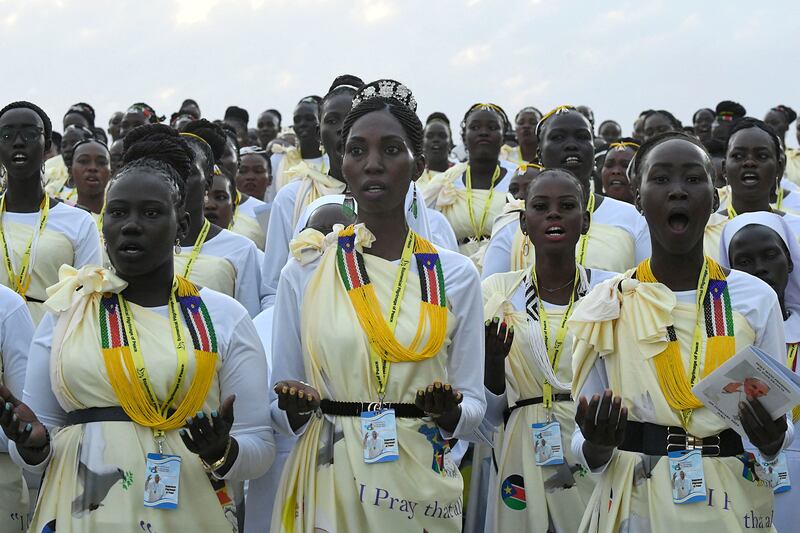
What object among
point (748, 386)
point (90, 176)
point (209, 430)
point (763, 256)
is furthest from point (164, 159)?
point (90, 176)

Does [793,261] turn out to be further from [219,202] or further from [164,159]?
[219,202]

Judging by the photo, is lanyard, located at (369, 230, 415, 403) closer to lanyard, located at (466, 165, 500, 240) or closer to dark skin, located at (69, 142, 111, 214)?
lanyard, located at (466, 165, 500, 240)

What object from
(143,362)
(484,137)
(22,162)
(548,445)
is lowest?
(548,445)

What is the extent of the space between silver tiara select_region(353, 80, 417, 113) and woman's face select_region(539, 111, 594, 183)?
307 centimetres

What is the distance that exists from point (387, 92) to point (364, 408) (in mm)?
1471

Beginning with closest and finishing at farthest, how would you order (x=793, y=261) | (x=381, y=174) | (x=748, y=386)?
1. (x=748, y=386)
2. (x=381, y=174)
3. (x=793, y=261)

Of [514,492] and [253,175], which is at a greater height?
[253,175]

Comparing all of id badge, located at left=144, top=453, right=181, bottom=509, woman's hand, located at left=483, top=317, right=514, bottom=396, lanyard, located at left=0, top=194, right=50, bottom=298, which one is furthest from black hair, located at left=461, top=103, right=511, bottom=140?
id badge, located at left=144, top=453, right=181, bottom=509

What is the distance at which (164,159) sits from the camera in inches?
205

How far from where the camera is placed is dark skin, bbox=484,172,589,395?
645cm

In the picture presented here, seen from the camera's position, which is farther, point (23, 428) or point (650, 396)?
point (650, 396)

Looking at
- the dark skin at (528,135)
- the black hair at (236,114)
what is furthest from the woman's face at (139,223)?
the black hair at (236,114)

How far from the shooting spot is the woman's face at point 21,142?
7.75 metres

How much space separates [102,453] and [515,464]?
2467 mm
